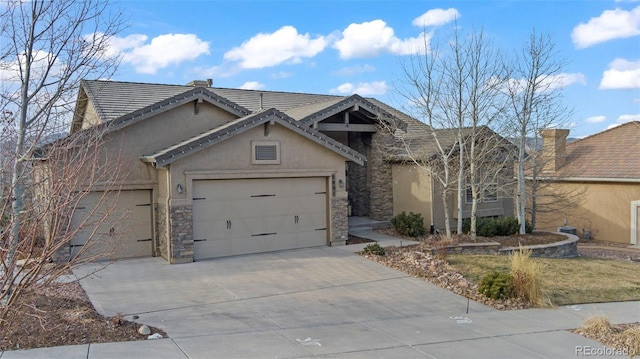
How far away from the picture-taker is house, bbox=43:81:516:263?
44.3 ft

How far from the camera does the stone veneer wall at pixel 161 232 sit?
13.7 meters

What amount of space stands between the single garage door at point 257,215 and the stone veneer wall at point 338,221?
269mm

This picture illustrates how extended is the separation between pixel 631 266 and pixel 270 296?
1196cm

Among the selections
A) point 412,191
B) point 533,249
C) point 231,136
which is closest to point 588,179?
point 533,249

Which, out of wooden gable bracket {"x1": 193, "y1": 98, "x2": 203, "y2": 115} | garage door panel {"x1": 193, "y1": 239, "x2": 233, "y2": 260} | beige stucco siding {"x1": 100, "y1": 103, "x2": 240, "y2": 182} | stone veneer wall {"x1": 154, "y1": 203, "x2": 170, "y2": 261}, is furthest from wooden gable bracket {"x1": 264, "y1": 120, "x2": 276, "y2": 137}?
stone veneer wall {"x1": 154, "y1": 203, "x2": 170, "y2": 261}

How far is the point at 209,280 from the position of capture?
38.1 feet

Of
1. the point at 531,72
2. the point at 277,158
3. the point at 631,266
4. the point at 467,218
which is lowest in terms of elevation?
the point at 631,266

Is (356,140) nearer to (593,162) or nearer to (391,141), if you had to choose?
(391,141)

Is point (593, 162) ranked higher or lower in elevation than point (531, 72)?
lower

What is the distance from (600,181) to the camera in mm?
24297

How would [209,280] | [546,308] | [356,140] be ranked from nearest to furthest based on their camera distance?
[546,308]
[209,280]
[356,140]

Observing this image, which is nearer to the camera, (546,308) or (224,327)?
(224,327)

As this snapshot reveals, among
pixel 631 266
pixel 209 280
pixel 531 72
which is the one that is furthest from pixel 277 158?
pixel 631 266

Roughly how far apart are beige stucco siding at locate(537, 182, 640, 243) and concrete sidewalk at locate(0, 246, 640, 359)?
14.5 meters
